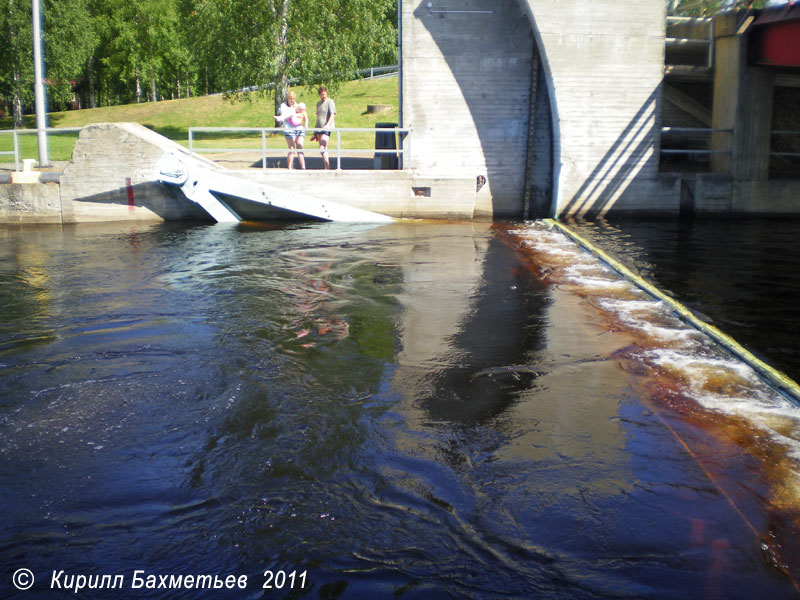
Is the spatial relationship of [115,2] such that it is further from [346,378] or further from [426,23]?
[346,378]

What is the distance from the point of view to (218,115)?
43656mm

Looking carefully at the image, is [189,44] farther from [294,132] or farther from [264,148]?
[264,148]

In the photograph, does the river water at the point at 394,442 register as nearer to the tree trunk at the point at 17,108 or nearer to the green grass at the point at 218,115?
the green grass at the point at 218,115

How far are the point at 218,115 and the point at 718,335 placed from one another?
38.8m

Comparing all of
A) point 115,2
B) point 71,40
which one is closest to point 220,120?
point 71,40

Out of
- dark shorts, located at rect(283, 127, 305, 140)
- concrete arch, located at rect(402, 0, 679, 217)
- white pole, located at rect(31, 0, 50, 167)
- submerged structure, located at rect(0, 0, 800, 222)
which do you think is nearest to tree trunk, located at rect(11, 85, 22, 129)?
white pole, located at rect(31, 0, 50, 167)

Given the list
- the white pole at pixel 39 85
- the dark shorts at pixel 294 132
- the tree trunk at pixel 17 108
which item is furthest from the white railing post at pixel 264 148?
the tree trunk at pixel 17 108

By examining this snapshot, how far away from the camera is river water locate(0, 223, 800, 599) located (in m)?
4.39

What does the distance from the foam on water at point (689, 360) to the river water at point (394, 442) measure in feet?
0.13

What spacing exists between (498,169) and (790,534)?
15203 mm

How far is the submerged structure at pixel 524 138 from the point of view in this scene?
18078 mm

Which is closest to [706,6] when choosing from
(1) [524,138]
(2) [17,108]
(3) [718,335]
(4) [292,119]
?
(1) [524,138]

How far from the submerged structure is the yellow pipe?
516 cm

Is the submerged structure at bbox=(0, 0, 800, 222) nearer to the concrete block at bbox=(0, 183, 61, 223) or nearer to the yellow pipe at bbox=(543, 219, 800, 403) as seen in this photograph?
the concrete block at bbox=(0, 183, 61, 223)
